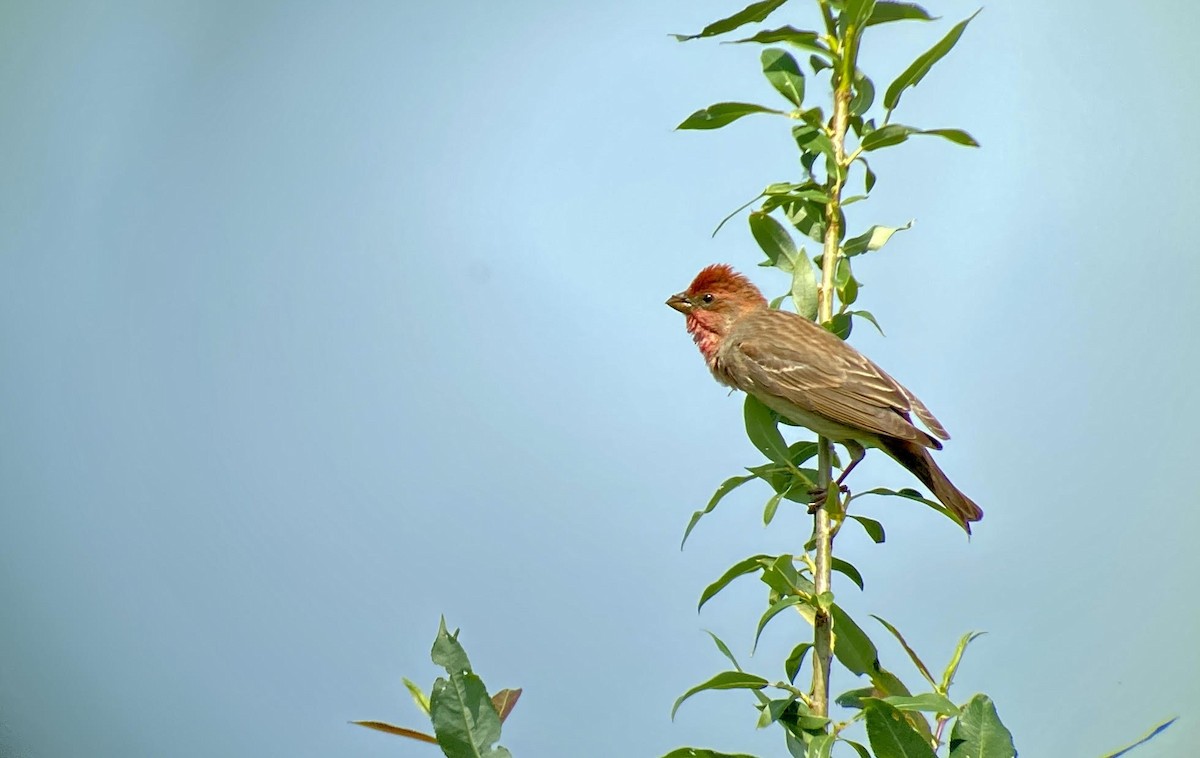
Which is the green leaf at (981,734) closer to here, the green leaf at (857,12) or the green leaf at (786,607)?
the green leaf at (786,607)

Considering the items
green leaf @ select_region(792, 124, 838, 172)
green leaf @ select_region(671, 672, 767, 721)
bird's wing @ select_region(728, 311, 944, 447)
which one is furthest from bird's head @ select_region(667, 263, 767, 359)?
green leaf @ select_region(671, 672, 767, 721)

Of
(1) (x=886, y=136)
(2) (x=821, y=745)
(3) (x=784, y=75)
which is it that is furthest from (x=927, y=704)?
(3) (x=784, y=75)

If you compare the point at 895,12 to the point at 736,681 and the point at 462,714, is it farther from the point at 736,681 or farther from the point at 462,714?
the point at 462,714

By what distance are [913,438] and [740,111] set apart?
928 mm

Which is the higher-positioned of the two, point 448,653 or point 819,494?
point 819,494

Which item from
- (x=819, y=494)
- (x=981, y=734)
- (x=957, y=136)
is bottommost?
(x=981, y=734)

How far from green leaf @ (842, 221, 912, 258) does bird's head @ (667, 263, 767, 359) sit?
3.62 ft

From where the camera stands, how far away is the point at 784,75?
1.79 m

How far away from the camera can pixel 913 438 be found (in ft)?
7.77

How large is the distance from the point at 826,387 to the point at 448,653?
5.52 ft

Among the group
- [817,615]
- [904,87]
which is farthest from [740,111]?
[817,615]

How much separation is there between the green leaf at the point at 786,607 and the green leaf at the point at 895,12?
826 millimetres

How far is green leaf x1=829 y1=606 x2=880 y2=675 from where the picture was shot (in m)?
1.46

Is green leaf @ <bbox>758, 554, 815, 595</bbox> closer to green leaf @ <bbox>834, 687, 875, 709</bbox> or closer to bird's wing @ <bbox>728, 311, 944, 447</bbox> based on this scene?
green leaf @ <bbox>834, 687, 875, 709</bbox>
